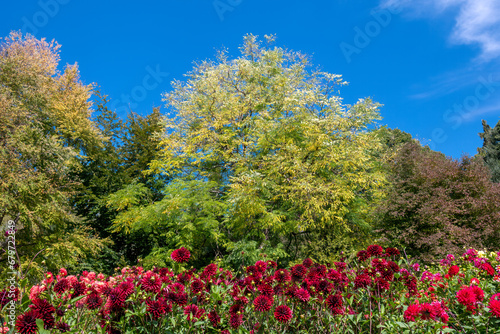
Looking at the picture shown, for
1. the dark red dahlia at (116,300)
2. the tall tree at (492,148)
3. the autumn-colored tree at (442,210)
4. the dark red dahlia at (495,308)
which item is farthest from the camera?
the tall tree at (492,148)

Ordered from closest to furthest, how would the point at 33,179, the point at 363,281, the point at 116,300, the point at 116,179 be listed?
the point at 116,300 → the point at 363,281 → the point at 33,179 → the point at 116,179

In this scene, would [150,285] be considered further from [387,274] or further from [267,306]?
[387,274]

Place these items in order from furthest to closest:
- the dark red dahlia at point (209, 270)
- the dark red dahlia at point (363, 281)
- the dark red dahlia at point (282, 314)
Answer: the dark red dahlia at point (209, 270)
the dark red dahlia at point (363, 281)
the dark red dahlia at point (282, 314)

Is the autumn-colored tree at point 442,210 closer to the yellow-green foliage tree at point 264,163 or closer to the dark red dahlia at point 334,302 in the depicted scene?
the yellow-green foliage tree at point 264,163

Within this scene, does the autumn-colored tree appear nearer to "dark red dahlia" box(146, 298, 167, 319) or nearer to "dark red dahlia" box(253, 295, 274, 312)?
"dark red dahlia" box(253, 295, 274, 312)

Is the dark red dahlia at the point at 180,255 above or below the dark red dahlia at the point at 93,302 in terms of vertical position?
above

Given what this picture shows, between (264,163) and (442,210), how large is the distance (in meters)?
5.88

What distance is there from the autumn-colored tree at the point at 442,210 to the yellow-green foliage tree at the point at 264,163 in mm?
Answer: 1760

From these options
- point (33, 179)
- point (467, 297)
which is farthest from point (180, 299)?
point (33, 179)

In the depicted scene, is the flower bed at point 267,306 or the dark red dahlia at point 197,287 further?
the dark red dahlia at point 197,287

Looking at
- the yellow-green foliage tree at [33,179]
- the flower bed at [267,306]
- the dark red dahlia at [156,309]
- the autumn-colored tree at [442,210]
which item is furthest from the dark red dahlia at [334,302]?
the yellow-green foliage tree at [33,179]

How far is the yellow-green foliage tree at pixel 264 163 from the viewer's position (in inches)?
432

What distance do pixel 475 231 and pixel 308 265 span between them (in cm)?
854

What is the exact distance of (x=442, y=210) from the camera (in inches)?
352
